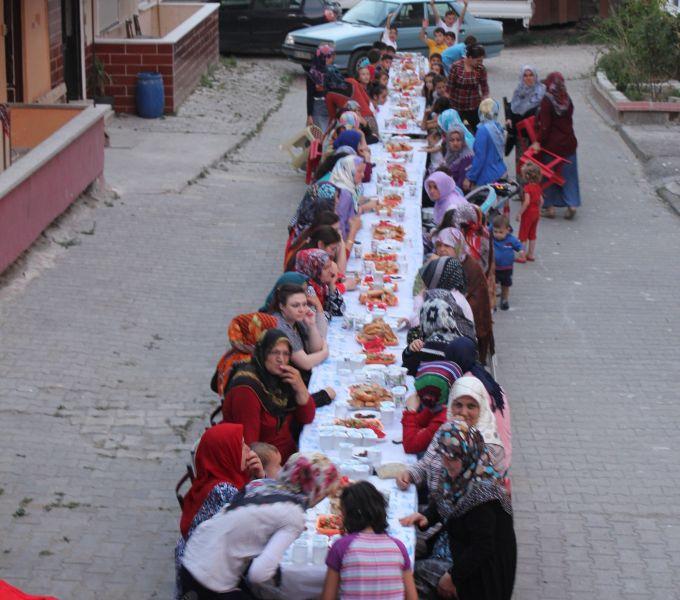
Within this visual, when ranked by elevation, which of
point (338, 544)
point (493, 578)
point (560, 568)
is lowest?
point (560, 568)

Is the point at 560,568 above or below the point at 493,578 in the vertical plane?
below

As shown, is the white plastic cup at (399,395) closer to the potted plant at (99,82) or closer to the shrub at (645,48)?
the potted plant at (99,82)

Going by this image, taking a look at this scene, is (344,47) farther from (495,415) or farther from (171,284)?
(495,415)

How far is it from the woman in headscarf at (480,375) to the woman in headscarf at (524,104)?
862 centimetres

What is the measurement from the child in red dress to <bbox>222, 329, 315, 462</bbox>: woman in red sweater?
655cm

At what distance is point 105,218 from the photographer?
14.2 meters

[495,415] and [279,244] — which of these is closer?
[495,415]

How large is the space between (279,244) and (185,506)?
7.81m

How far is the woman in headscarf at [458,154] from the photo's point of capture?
13.0 metres

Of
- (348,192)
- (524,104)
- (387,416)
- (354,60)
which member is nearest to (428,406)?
(387,416)

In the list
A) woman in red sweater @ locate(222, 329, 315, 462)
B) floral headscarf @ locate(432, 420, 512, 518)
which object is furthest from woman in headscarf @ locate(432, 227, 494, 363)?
floral headscarf @ locate(432, 420, 512, 518)

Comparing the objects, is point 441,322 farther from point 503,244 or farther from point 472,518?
point 503,244

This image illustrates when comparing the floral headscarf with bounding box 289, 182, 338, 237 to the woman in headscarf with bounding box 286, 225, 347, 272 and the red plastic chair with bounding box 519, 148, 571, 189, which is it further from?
the red plastic chair with bounding box 519, 148, 571, 189

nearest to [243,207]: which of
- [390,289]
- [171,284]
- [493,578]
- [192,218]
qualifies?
[192,218]
